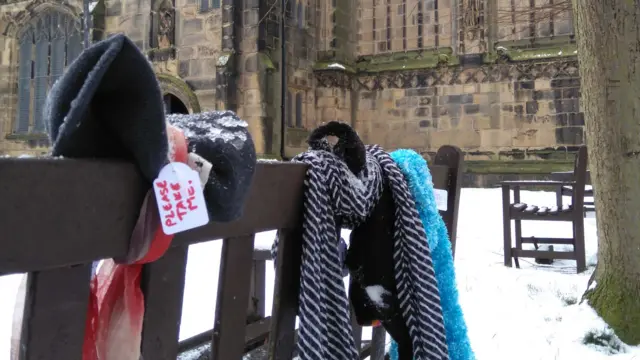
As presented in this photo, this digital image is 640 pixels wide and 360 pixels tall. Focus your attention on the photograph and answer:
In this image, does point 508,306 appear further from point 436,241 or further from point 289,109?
point 289,109

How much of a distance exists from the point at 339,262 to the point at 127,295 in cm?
56

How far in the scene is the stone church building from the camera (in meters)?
11.0

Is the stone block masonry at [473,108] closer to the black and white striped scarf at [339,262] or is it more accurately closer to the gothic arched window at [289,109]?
the gothic arched window at [289,109]

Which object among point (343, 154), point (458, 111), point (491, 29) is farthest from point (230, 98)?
point (343, 154)

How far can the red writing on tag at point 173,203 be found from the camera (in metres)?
0.89

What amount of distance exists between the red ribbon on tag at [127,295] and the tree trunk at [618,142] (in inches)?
133

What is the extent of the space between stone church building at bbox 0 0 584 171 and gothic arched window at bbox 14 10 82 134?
0.15m

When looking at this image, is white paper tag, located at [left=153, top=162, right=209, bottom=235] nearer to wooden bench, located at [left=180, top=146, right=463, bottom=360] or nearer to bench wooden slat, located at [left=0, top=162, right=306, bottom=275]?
bench wooden slat, located at [left=0, top=162, right=306, bottom=275]

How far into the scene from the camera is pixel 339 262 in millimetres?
1374

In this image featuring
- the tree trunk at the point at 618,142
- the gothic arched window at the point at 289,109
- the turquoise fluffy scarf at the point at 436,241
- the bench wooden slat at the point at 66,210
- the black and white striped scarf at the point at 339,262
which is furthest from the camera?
the gothic arched window at the point at 289,109

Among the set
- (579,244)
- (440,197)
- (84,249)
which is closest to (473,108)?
(579,244)

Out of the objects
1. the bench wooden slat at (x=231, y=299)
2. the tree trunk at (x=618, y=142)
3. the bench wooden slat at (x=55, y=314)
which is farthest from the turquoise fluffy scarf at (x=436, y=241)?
the tree trunk at (x=618, y=142)

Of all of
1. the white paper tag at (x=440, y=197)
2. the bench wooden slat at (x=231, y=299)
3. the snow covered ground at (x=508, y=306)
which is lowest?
the snow covered ground at (x=508, y=306)

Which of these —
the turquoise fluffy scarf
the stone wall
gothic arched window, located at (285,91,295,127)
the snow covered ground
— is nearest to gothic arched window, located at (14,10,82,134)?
gothic arched window, located at (285,91,295,127)
